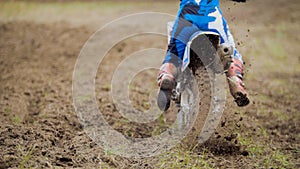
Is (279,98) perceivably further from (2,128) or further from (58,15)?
(58,15)

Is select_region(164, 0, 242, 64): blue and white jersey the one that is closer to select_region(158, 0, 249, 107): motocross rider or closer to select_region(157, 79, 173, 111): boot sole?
select_region(158, 0, 249, 107): motocross rider

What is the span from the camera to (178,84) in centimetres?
369

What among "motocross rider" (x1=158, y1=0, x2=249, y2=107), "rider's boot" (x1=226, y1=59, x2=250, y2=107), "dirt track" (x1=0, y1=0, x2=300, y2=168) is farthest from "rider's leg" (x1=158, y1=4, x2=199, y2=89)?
"dirt track" (x1=0, y1=0, x2=300, y2=168)

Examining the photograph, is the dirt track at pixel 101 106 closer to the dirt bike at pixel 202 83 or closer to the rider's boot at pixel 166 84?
the dirt bike at pixel 202 83

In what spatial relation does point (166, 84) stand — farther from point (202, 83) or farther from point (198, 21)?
point (198, 21)

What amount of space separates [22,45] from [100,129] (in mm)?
3740

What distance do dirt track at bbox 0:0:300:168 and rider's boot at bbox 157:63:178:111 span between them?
0.46m

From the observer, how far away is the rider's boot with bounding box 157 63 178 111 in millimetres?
3438

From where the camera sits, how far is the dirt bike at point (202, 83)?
3.43 meters

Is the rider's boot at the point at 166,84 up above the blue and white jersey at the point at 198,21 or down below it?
below

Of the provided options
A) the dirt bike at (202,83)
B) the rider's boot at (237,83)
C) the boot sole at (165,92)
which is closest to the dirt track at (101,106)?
the dirt bike at (202,83)

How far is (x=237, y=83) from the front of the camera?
11.1 ft

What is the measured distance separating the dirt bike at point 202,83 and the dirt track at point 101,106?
0.55 feet

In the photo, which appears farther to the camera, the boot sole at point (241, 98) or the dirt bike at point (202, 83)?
the dirt bike at point (202, 83)
